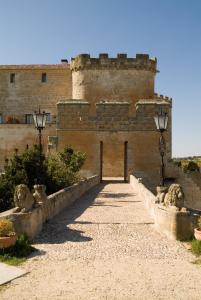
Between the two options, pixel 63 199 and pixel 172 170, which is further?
pixel 172 170

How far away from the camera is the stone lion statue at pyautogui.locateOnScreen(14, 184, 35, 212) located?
32.2 feet

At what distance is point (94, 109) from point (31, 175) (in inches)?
707

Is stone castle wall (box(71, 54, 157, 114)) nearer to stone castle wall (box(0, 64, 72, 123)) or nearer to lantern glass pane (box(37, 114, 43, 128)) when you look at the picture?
stone castle wall (box(0, 64, 72, 123))

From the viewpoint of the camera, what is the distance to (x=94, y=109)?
34750mm

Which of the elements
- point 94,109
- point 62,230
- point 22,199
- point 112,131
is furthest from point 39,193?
point 94,109

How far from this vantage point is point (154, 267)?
7500mm

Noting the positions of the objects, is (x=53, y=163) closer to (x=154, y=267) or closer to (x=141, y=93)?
(x=154, y=267)

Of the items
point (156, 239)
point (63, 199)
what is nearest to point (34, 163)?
point (63, 199)

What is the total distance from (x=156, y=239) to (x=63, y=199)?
19.8 ft

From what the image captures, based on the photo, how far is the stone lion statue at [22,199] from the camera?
32.2ft

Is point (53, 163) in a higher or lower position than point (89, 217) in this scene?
higher

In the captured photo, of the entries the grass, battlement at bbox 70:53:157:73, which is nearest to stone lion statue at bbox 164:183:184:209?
the grass

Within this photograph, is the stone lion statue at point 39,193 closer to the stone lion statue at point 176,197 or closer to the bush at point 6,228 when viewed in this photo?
the bush at point 6,228

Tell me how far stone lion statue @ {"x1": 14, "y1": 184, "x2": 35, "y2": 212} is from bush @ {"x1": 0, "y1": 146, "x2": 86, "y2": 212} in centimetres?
418
